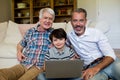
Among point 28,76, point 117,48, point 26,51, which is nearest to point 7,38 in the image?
point 26,51

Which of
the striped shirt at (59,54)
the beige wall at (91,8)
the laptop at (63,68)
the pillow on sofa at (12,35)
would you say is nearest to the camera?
the laptop at (63,68)

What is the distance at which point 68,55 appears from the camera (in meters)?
2.00

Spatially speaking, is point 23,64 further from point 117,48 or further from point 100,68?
point 117,48

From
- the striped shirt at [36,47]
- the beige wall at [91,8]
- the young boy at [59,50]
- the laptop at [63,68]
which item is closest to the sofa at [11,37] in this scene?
the striped shirt at [36,47]

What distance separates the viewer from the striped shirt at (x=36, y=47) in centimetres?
219

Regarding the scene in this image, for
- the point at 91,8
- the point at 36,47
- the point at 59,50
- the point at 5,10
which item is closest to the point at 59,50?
the point at 59,50

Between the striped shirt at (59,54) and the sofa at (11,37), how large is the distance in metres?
0.93

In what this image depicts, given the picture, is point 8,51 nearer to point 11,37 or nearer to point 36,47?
point 11,37

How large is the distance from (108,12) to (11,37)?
3474 millimetres

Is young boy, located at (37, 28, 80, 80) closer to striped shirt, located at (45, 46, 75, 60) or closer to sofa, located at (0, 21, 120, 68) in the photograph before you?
striped shirt, located at (45, 46, 75, 60)

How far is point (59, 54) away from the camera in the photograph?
78.4 inches

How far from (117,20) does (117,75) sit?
454cm

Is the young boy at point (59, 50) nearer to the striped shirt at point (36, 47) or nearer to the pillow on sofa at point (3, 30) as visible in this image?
the striped shirt at point (36, 47)

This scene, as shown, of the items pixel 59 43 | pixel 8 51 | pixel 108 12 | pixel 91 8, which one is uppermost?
pixel 91 8
